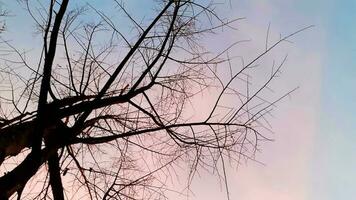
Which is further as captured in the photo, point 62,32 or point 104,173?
point 104,173

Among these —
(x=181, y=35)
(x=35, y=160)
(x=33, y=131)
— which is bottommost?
(x=35, y=160)

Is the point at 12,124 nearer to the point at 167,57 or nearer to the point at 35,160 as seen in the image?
the point at 35,160

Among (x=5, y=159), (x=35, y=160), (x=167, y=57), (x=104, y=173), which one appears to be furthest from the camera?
(x=104, y=173)

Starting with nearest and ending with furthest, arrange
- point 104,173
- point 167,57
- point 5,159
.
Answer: point 5,159, point 167,57, point 104,173

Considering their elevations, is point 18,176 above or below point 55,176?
below

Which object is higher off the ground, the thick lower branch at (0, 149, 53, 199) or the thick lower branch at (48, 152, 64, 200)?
the thick lower branch at (48, 152, 64, 200)

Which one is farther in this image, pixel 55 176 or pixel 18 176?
pixel 55 176

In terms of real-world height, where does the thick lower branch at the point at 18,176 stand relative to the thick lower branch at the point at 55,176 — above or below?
below

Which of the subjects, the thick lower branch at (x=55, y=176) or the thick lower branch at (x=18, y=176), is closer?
the thick lower branch at (x=18, y=176)

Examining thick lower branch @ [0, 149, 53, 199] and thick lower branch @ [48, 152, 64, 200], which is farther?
thick lower branch @ [48, 152, 64, 200]

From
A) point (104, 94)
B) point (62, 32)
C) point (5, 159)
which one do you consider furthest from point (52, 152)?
point (62, 32)

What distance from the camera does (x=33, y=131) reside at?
4160 millimetres

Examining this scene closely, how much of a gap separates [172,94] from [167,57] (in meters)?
0.40

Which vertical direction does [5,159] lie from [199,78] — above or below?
below
